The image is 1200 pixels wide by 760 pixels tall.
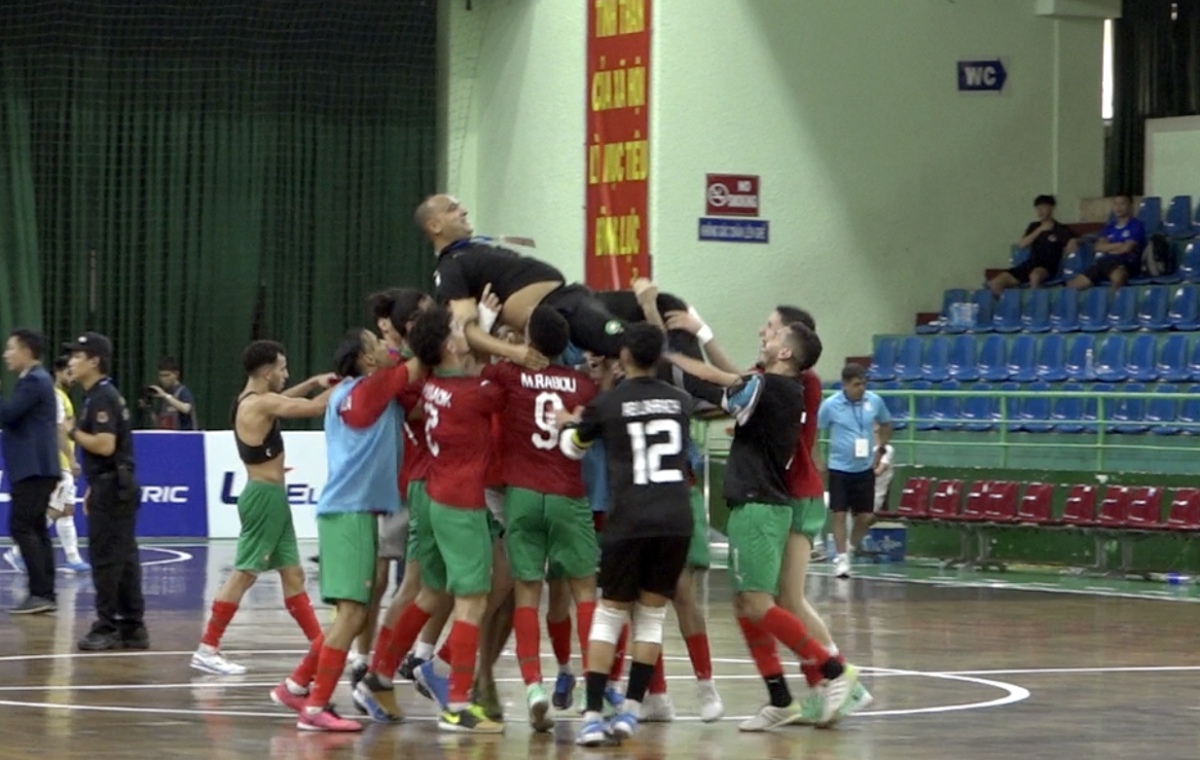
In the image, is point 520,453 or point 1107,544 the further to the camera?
point 1107,544

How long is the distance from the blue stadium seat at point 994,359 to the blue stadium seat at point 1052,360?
491 millimetres

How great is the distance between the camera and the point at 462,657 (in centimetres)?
1080

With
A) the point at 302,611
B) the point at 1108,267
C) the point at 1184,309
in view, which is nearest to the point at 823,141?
the point at 1108,267

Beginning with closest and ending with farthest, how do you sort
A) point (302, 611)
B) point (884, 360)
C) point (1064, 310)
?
point (302, 611)
point (1064, 310)
point (884, 360)

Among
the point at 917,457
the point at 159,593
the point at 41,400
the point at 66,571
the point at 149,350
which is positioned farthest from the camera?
the point at 149,350

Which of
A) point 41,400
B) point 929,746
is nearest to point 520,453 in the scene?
point 929,746

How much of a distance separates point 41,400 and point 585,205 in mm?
12202

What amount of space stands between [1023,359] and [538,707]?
17.1 m

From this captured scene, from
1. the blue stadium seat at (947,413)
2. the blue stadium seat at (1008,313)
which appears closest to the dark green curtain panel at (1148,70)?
the blue stadium seat at (1008,313)

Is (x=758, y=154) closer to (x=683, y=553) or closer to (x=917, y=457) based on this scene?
(x=917, y=457)

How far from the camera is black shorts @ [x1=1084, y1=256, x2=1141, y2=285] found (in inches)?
1076

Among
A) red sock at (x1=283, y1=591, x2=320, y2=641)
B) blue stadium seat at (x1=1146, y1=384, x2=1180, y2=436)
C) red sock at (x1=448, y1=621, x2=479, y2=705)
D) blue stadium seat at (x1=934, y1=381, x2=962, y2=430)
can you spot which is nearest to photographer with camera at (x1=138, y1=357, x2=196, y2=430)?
blue stadium seat at (x1=934, y1=381, x2=962, y2=430)

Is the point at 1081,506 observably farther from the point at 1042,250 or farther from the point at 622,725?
the point at 622,725

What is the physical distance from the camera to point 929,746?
10.6m
